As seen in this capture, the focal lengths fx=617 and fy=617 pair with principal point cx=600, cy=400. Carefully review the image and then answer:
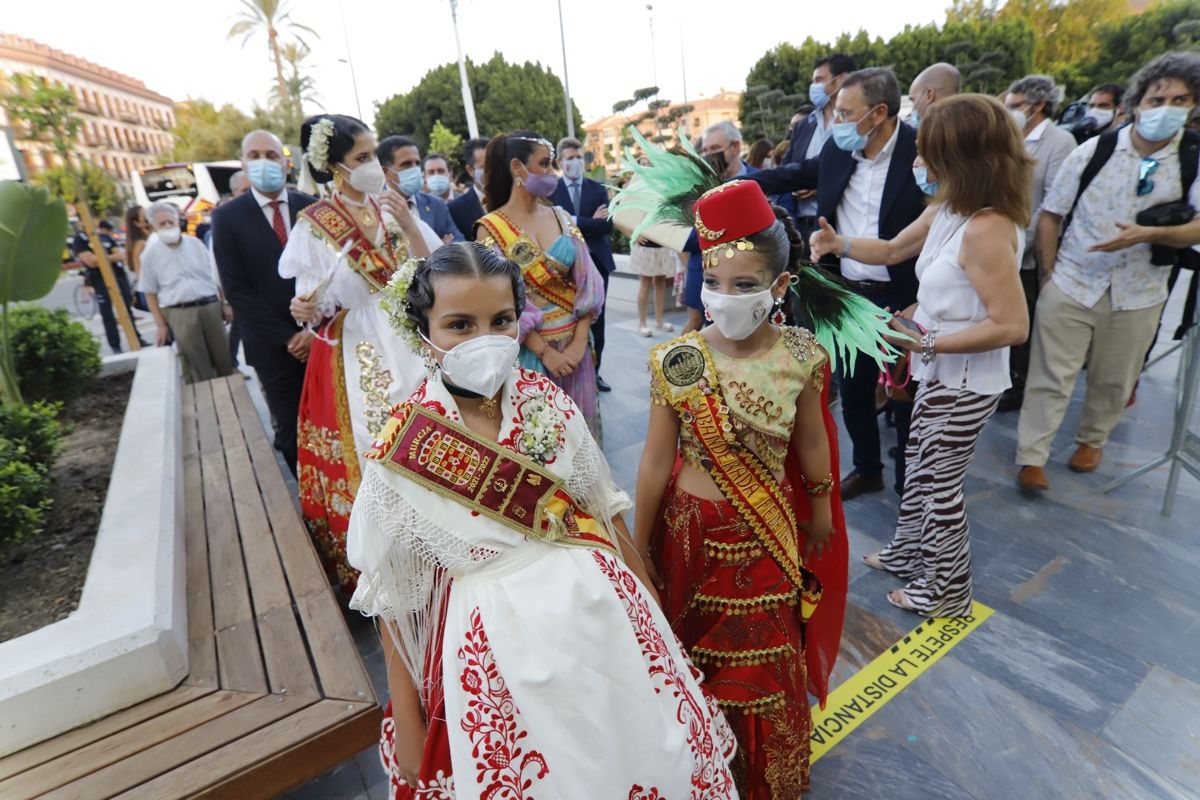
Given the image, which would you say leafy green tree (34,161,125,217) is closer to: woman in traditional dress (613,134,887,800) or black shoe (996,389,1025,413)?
woman in traditional dress (613,134,887,800)

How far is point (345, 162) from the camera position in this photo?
2783 millimetres

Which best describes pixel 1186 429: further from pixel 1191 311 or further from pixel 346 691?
pixel 346 691

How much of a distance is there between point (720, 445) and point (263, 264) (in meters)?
2.75

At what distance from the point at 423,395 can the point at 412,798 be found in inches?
38.5

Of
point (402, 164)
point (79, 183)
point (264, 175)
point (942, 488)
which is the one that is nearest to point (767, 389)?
point (942, 488)

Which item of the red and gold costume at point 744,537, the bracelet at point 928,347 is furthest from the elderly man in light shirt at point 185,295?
the bracelet at point 928,347

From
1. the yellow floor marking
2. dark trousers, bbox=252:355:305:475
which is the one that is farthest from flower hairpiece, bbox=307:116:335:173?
the yellow floor marking

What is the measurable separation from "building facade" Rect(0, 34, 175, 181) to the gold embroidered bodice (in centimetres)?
6020

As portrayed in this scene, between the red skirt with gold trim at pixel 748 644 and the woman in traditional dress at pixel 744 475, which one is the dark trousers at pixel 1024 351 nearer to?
the woman in traditional dress at pixel 744 475

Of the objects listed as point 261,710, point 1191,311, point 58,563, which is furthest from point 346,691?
point 1191,311

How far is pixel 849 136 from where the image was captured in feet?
10.8

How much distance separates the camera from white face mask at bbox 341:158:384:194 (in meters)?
2.78

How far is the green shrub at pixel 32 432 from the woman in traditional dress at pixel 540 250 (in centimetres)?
242

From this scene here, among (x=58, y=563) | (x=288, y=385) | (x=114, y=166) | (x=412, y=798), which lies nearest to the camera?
(x=412, y=798)
